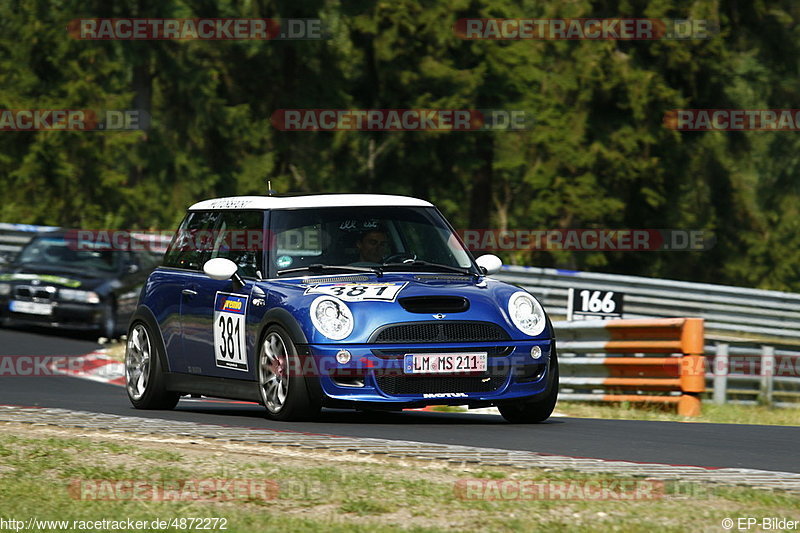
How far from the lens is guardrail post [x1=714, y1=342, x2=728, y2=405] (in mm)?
17375

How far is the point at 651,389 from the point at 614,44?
64.3 ft

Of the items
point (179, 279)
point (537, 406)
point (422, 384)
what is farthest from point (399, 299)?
point (179, 279)

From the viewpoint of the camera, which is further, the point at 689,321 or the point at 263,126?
the point at 263,126

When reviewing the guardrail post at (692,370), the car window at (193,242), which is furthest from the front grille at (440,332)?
the guardrail post at (692,370)

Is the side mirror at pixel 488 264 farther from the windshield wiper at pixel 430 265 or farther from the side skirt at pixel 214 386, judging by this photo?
the side skirt at pixel 214 386

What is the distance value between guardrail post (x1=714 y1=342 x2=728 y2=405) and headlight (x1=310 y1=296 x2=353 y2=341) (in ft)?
28.3

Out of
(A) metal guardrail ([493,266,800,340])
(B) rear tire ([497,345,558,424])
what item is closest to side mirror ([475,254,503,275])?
(B) rear tire ([497,345,558,424])

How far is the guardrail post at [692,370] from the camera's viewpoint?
47.5 ft

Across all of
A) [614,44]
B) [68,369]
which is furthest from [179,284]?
[614,44]

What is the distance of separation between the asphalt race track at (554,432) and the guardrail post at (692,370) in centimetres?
309

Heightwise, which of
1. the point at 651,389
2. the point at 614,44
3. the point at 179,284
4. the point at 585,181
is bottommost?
the point at 651,389

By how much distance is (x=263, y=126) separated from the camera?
39.5 m

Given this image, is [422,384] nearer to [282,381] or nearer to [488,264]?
[282,381]

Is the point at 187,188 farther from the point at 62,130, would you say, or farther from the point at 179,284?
the point at 179,284
